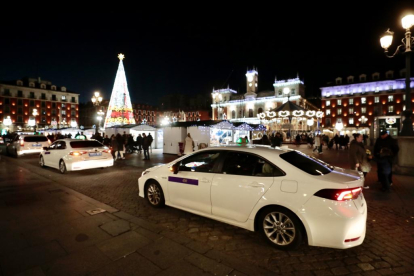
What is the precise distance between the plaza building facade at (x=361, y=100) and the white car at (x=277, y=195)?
58761mm

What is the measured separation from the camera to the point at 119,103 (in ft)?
85.7

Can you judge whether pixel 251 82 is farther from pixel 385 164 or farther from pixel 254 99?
pixel 385 164

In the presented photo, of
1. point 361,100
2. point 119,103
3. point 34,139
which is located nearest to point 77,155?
point 34,139

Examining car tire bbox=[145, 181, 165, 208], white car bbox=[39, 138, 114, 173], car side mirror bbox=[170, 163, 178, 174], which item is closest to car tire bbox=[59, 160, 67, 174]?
white car bbox=[39, 138, 114, 173]

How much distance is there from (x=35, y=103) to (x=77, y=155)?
79957 millimetres

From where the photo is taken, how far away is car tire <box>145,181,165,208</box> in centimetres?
518

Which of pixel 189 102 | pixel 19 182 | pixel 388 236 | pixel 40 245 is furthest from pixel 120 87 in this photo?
pixel 189 102

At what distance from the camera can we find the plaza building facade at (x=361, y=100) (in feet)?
195

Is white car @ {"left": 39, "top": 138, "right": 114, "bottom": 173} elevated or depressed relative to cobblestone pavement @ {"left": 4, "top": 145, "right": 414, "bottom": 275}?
elevated

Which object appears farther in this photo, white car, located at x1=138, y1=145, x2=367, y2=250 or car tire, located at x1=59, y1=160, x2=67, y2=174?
car tire, located at x1=59, y1=160, x2=67, y2=174

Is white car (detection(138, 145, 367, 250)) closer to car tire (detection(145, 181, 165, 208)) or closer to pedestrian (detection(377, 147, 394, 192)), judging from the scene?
car tire (detection(145, 181, 165, 208))

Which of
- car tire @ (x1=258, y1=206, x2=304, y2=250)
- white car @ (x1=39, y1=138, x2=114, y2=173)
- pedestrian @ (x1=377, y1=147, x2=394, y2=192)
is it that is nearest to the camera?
car tire @ (x1=258, y1=206, x2=304, y2=250)

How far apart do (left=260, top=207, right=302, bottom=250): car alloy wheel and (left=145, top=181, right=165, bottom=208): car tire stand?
7.92 ft


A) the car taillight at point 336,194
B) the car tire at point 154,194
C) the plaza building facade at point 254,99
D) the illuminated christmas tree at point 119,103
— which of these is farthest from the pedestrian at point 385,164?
the plaza building facade at point 254,99
